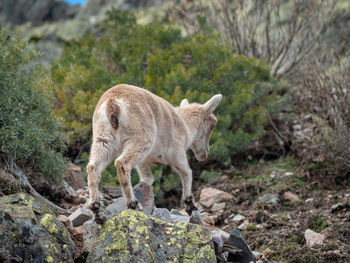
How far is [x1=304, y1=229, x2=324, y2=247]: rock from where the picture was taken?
304 inches

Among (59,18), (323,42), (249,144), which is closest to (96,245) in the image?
(249,144)

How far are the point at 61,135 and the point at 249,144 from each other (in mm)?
5937

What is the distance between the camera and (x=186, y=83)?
11.8 meters

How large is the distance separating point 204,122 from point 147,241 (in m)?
4.10

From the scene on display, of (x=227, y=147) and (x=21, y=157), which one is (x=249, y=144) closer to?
(x=227, y=147)

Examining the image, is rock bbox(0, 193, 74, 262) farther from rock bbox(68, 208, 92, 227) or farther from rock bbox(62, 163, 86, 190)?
rock bbox(62, 163, 86, 190)

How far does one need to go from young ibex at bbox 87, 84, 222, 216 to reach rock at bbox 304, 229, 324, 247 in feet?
7.11

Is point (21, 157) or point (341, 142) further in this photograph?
point (341, 142)

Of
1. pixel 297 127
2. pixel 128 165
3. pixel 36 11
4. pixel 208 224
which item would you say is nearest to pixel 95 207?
pixel 128 165

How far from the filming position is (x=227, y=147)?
39.3 ft

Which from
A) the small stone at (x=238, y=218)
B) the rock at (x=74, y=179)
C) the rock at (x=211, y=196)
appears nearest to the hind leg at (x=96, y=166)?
the rock at (x=74, y=179)

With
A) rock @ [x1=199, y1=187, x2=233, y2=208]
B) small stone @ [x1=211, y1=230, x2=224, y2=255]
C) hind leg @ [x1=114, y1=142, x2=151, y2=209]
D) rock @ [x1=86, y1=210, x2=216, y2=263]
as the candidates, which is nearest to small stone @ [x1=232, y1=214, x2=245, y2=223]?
rock @ [x1=199, y1=187, x2=233, y2=208]

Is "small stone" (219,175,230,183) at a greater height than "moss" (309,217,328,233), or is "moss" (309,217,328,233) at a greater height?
"moss" (309,217,328,233)

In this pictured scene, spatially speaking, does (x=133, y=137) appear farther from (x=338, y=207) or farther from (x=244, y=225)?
(x=338, y=207)
